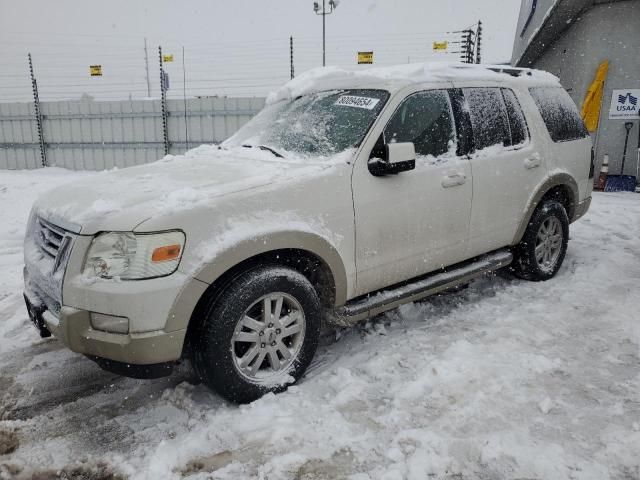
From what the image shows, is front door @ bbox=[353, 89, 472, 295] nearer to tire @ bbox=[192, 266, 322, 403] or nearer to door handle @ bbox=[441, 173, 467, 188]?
door handle @ bbox=[441, 173, 467, 188]

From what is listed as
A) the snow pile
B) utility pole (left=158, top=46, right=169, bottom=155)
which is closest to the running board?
the snow pile

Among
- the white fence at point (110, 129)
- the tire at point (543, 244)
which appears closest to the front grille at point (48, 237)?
the tire at point (543, 244)

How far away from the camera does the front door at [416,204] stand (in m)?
3.18

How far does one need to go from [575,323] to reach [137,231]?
3.27 m

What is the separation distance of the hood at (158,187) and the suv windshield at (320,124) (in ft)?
0.50

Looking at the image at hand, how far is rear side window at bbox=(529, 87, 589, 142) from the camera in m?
4.59

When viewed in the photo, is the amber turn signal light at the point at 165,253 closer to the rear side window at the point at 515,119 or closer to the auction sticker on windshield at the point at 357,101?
the auction sticker on windshield at the point at 357,101

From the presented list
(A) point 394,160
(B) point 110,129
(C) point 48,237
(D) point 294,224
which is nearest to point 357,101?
(A) point 394,160

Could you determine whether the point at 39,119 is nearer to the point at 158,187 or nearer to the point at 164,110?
the point at 164,110

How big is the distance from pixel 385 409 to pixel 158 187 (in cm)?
176

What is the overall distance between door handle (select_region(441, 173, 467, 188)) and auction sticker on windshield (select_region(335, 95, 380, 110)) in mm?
735

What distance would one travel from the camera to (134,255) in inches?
95.2

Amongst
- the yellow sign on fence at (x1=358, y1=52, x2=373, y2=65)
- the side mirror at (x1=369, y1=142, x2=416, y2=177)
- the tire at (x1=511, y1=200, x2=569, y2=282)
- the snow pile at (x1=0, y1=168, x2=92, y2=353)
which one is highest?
the yellow sign on fence at (x1=358, y1=52, x2=373, y2=65)

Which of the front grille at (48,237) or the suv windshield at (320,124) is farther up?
the suv windshield at (320,124)
